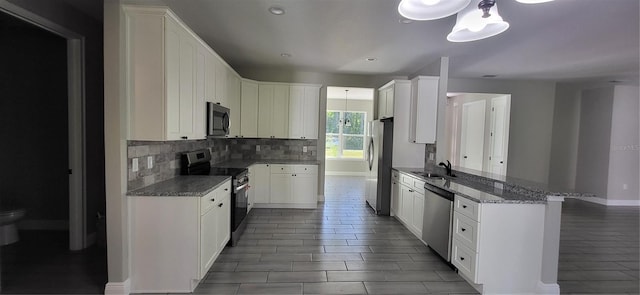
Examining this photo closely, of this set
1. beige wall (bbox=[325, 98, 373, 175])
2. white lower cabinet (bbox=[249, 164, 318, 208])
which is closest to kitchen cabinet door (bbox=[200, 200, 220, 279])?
white lower cabinet (bbox=[249, 164, 318, 208])

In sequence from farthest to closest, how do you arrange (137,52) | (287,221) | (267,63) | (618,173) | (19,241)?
(618,173), (267,63), (287,221), (19,241), (137,52)

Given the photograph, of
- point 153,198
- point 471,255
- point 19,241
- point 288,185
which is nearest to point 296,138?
point 288,185

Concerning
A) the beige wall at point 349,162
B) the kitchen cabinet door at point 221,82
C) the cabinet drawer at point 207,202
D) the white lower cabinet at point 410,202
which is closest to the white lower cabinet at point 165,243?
the cabinet drawer at point 207,202

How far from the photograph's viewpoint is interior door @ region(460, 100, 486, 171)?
6.32 metres

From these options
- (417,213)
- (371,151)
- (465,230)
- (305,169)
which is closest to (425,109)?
(371,151)

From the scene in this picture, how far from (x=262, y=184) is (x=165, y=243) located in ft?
8.29

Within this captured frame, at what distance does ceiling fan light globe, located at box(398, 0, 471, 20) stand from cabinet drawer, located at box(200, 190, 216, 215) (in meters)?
2.16

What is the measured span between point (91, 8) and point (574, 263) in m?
5.92

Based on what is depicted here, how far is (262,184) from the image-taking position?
483cm

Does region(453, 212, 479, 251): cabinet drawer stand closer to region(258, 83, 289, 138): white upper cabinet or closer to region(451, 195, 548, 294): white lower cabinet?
region(451, 195, 548, 294): white lower cabinet

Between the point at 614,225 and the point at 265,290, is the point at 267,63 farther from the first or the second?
the point at 614,225

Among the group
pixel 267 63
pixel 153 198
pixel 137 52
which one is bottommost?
pixel 153 198

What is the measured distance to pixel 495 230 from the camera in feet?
7.85

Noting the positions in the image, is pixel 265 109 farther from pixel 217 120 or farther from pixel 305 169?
pixel 217 120
